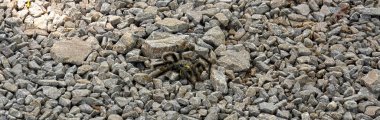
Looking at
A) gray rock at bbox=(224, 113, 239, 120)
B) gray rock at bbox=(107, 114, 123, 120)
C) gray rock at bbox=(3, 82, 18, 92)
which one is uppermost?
gray rock at bbox=(3, 82, 18, 92)

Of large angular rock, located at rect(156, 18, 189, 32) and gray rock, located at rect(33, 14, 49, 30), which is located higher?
large angular rock, located at rect(156, 18, 189, 32)

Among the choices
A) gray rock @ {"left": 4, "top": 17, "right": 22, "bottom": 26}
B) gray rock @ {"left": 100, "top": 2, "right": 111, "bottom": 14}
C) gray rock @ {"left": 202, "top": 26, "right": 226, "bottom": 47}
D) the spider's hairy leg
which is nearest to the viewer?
the spider's hairy leg

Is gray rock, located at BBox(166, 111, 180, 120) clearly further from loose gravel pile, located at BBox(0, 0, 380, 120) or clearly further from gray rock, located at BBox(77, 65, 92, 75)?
gray rock, located at BBox(77, 65, 92, 75)

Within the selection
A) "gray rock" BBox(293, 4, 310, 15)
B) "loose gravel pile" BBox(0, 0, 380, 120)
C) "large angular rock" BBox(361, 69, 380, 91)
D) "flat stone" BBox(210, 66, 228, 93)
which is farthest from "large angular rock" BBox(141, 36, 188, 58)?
"large angular rock" BBox(361, 69, 380, 91)

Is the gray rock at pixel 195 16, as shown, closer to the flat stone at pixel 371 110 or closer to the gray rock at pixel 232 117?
the gray rock at pixel 232 117

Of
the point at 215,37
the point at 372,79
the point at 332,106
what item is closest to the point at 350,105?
the point at 332,106

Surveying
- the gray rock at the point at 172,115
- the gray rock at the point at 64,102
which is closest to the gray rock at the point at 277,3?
the gray rock at the point at 172,115

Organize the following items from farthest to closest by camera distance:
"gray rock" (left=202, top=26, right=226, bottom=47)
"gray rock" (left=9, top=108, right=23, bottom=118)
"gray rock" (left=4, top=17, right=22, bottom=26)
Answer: "gray rock" (left=4, top=17, right=22, bottom=26) < "gray rock" (left=202, top=26, right=226, bottom=47) < "gray rock" (left=9, top=108, right=23, bottom=118)

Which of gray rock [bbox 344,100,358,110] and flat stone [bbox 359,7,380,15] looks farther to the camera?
flat stone [bbox 359,7,380,15]
